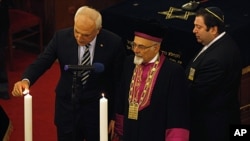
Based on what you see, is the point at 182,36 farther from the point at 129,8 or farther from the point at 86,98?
the point at 86,98

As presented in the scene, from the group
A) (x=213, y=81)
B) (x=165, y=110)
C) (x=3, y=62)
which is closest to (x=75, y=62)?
(x=165, y=110)

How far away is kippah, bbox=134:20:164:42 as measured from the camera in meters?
4.21

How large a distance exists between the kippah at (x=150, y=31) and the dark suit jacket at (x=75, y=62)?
0.47 m

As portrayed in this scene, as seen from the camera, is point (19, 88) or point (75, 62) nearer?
point (19, 88)

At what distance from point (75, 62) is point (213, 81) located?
1029 mm

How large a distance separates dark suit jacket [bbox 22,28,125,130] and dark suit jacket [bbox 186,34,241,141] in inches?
24.0

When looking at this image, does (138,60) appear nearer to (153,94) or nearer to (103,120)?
(153,94)

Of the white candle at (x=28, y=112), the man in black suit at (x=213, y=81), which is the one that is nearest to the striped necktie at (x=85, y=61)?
the man in black suit at (x=213, y=81)

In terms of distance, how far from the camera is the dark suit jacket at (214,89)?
4.78m

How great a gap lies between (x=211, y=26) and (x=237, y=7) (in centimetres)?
209

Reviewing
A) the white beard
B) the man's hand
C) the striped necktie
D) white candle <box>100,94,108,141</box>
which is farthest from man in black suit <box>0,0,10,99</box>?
white candle <box>100,94,108,141</box>

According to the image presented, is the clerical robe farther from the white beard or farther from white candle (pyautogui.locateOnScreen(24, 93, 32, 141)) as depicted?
white candle (pyautogui.locateOnScreen(24, 93, 32, 141))

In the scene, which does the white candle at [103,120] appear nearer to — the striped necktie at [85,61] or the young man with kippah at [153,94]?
the young man with kippah at [153,94]

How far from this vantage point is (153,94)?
426cm
